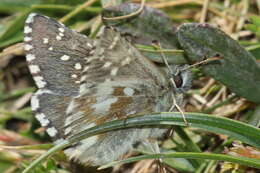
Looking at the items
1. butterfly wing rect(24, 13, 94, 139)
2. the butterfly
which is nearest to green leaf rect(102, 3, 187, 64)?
the butterfly

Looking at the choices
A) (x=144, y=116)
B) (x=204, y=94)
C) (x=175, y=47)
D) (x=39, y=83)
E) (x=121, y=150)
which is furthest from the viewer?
(x=204, y=94)

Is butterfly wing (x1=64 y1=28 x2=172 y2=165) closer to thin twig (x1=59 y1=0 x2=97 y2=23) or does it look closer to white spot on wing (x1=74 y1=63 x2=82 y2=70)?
white spot on wing (x1=74 y1=63 x2=82 y2=70)

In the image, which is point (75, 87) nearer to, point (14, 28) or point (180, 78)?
point (180, 78)

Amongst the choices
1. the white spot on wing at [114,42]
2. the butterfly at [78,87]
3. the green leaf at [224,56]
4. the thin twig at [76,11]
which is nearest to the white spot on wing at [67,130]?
the butterfly at [78,87]

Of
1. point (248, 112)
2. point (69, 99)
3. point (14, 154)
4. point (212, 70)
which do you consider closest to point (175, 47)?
point (212, 70)

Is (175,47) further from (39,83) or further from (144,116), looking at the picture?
(39,83)

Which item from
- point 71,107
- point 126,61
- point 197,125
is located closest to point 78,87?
point 71,107
